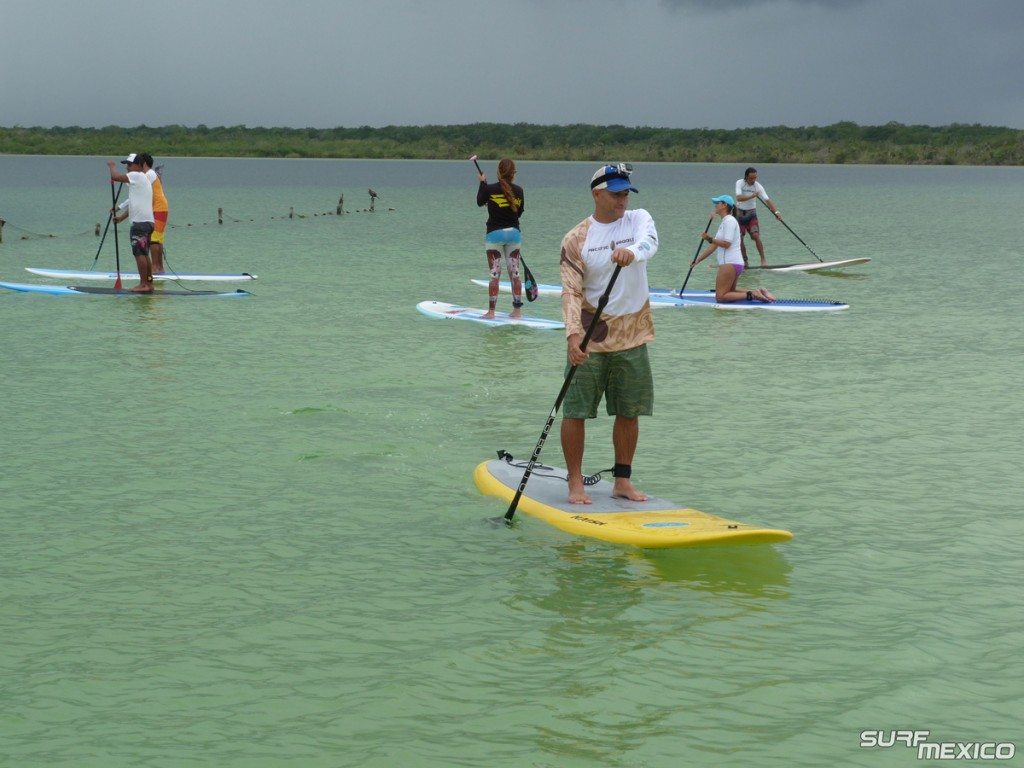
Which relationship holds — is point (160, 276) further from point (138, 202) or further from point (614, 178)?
point (614, 178)

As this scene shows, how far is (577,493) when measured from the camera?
8.37 meters

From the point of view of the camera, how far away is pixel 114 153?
5517 inches

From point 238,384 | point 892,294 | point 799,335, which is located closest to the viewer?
point 238,384

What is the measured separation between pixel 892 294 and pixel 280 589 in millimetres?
16528

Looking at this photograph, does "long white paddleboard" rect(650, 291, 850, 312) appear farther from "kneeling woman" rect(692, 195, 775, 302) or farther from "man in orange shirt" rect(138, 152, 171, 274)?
"man in orange shirt" rect(138, 152, 171, 274)

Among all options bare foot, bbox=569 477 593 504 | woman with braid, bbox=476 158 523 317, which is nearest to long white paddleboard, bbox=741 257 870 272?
woman with braid, bbox=476 158 523 317

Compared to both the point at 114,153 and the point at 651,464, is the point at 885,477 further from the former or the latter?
the point at 114,153

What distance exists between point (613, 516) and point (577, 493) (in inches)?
17.6

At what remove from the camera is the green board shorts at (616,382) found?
8.06 m

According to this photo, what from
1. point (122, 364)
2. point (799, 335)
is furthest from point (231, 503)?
point (799, 335)

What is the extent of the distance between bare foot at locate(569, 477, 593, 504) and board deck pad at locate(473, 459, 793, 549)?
49 millimetres

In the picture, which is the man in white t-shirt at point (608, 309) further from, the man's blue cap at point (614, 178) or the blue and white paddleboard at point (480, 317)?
the blue and white paddleboard at point (480, 317)

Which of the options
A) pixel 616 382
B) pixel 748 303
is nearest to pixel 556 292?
pixel 748 303

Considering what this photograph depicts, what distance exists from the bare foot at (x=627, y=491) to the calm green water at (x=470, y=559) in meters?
0.55
